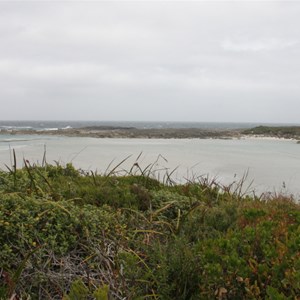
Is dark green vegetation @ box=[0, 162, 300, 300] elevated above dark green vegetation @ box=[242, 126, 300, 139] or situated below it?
below

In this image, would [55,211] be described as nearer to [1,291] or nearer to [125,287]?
[1,291]

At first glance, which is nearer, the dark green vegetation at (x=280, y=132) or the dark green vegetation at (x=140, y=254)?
the dark green vegetation at (x=140, y=254)

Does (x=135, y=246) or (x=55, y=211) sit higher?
(x=55, y=211)

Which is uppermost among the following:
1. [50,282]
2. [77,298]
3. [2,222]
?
[2,222]

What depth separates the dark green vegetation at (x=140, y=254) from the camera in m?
2.56

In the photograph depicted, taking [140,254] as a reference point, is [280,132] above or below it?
above

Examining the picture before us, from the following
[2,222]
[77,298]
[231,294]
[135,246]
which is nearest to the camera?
[77,298]

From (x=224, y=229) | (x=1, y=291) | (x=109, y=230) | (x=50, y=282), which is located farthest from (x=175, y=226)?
(x=1, y=291)

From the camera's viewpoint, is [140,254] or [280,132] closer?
[140,254]

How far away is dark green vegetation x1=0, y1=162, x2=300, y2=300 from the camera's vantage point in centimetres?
256

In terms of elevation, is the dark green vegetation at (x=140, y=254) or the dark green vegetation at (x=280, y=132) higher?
the dark green vegetation at (x=280, y=132)

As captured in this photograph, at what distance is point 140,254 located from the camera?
3.37 meters

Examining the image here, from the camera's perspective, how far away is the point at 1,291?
9.08ft

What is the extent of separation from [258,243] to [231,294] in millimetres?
540
